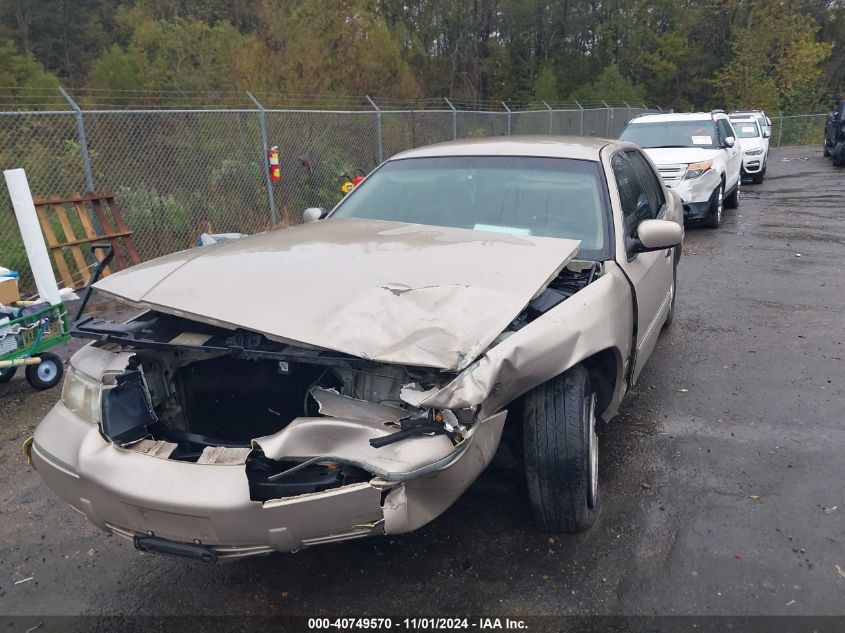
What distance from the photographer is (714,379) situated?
4.84 metres

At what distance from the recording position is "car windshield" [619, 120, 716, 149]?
→ 1114cm

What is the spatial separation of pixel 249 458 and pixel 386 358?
1.82 ft

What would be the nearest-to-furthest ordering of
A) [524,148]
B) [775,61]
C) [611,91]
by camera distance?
[524,148], [611,91], [775,61]

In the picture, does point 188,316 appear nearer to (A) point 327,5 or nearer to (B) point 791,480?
(B) point 791,480

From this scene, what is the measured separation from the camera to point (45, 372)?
4.93m

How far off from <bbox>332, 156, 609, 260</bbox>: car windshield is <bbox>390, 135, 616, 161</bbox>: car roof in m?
0.05

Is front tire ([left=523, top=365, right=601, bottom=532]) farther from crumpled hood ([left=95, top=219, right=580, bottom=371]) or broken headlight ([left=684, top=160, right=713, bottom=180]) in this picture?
broken headlight ([left=684, top=160, right=713, bottom=180])

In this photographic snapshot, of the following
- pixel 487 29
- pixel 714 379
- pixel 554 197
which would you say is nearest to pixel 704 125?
pixel 714 379

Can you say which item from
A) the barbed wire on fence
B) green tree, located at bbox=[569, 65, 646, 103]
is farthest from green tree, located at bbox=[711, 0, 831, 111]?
the barbed wire on fence

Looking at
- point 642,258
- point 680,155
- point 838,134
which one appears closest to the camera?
point 642,258

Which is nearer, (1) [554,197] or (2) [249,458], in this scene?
(2) [249,458]

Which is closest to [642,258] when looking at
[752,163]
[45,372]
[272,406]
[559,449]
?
[559,449]

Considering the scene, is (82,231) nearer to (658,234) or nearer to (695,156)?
(658,234)

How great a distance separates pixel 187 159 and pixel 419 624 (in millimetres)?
8303
